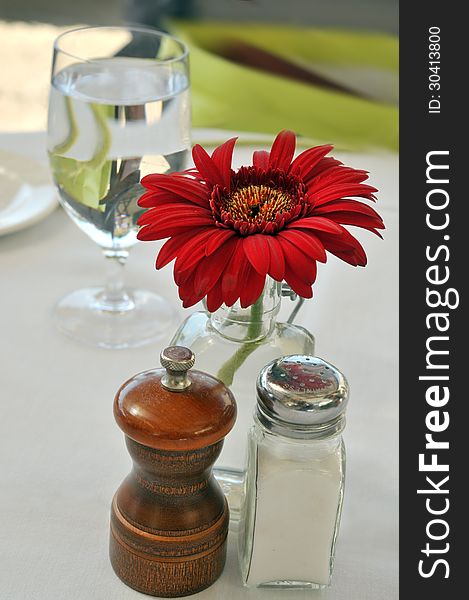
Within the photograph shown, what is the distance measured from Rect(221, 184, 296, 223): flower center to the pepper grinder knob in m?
0.07

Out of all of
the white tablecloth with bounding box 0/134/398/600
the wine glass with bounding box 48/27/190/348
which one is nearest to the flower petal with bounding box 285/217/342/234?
the white tablecloth with bounding box 0/134/398/600

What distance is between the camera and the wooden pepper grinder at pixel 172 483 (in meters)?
0.43

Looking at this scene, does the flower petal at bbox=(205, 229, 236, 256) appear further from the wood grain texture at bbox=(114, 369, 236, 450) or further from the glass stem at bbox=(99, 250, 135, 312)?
the glass stem at bbox=(99, 250, 135, 312)

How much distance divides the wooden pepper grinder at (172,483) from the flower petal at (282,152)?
0.11m

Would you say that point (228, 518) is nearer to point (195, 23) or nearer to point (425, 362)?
point (425, 362)

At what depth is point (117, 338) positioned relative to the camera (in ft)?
2.29

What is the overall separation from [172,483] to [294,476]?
58mm

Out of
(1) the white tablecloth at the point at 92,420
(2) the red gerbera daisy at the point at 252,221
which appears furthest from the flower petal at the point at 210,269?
(1) the white tablecloth at the point at 92,420

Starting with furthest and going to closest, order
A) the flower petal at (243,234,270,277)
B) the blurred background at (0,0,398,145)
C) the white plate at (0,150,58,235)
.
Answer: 1. the blurred background at (0,0,398,145)
2. the white plate at (0,150,58,235)
3. the flower petal at (243,234,270,277)

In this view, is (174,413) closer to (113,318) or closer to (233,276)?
(233,276)

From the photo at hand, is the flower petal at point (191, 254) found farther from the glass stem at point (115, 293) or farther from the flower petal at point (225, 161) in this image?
the glass stem at point (115, 293)

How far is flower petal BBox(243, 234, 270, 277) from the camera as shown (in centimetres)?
40

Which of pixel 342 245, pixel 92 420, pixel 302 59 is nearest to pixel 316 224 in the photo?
pixel 342 245

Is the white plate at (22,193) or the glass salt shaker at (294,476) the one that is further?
the white plate at (22,193)
